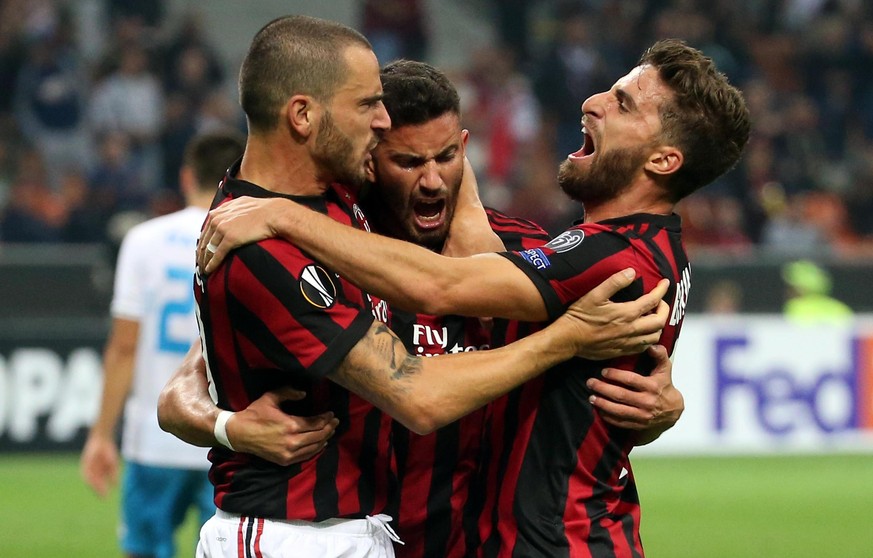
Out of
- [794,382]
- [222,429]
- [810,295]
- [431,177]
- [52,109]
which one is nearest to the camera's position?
[222,429]

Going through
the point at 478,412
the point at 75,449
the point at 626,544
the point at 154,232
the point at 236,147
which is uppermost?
the point at 236,147

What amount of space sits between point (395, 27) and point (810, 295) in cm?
589

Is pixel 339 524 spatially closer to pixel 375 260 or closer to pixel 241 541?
pixel 241 541

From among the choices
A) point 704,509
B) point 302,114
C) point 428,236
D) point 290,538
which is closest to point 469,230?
point 428,236

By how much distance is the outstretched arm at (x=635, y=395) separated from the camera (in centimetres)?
366

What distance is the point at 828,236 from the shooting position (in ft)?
49.7

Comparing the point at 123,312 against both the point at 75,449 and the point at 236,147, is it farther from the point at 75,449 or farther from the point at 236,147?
the point at 75,449

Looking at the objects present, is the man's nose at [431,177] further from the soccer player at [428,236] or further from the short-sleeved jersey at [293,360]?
the short-sleeved jersey at [293,360]

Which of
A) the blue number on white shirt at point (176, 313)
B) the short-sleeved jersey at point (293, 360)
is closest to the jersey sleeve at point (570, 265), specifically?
the short-sleeved jersey at point (293, 360)

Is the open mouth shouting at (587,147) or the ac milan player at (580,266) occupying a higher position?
the open mouth shouting at (587,147)

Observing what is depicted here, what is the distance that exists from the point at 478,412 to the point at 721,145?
104cm

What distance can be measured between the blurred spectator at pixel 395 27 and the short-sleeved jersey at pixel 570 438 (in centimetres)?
1237

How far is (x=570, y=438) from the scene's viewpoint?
366 centimetres

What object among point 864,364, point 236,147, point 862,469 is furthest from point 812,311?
point 236,147
